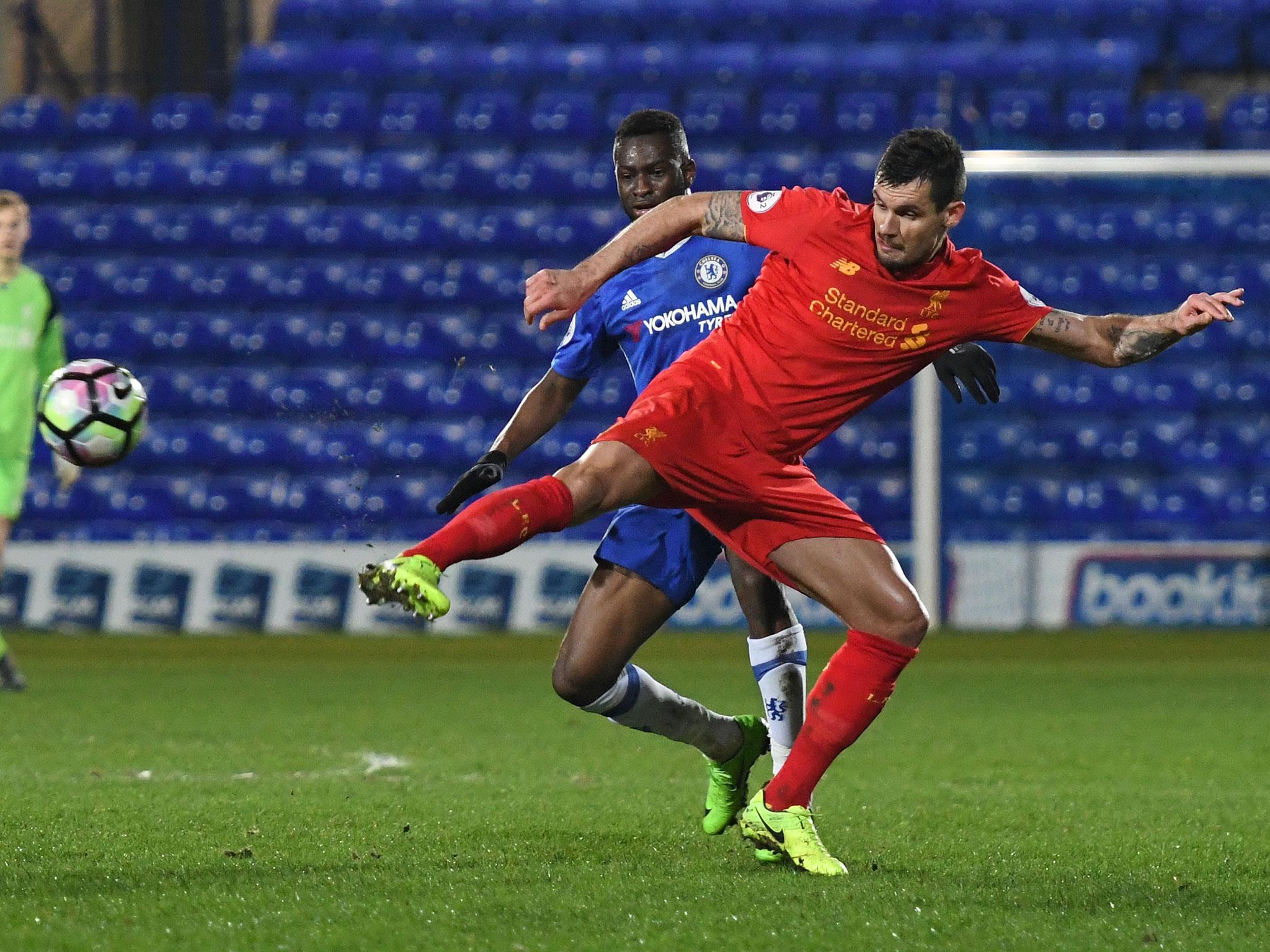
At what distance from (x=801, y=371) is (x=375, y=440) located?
9.83 m

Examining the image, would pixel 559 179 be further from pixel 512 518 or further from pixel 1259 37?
pixel 512 518

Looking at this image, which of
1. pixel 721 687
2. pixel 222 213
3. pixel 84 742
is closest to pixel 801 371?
pixel 84 742

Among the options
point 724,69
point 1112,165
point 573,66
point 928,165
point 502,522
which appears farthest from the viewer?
point 573,66

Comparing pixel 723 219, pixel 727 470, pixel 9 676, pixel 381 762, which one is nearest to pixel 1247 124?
pixel 9 676

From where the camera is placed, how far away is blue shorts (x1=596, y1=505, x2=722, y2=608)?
441 centimetres

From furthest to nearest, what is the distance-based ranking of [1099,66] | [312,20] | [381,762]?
[312,20] < [1099,66] < [381,762]

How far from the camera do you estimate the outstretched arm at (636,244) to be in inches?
141

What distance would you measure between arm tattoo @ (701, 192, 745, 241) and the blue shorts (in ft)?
2.85

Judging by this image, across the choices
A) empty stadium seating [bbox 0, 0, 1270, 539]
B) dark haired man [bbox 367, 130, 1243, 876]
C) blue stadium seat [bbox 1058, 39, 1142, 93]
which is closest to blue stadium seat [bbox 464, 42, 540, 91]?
empty stadium seating [bbox 0, 0, 1270, 539]

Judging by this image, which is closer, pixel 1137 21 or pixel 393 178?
pixel 393 178

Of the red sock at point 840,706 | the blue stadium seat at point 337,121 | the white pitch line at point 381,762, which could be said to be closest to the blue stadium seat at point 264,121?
the blue stadium seat at point 337,121

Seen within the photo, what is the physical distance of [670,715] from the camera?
14.9ft

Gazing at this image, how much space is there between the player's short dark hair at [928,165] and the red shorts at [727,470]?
23.5 inches

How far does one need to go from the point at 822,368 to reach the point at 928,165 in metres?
0.51
